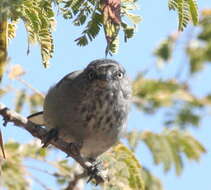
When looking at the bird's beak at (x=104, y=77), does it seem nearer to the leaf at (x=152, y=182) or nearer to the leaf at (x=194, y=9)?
the leaf at (x=152, y=182)

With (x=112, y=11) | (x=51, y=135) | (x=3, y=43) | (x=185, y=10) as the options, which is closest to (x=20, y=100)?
(x=51, y=135)

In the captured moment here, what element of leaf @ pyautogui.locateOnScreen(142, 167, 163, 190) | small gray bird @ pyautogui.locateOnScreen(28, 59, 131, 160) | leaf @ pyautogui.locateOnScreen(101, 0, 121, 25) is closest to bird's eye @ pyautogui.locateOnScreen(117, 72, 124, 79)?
small gray bird @ pyautogui.locateOnScreen(28, 59, 131, 160)

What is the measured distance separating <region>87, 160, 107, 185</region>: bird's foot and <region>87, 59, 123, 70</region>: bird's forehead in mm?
658

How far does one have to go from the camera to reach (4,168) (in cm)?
430

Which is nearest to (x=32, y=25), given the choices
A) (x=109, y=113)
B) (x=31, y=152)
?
(x=109, y=113)

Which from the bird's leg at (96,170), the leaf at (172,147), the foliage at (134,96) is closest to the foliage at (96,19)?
the foliage at (134,96)

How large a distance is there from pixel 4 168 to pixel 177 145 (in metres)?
1.45

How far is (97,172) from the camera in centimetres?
379

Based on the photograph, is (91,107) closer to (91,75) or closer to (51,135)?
(91,75)

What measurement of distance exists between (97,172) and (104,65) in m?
0.78

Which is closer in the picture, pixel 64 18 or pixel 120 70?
pixel 64 18

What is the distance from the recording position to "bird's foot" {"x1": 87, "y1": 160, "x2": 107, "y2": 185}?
358 cm

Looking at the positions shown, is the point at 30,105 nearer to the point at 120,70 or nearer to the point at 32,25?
the point at 120,70

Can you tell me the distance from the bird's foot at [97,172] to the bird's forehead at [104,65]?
0.66m
